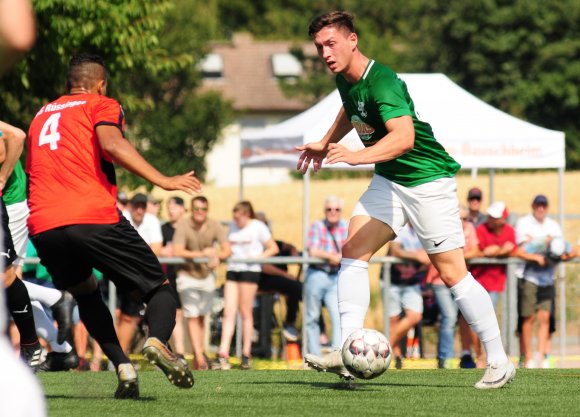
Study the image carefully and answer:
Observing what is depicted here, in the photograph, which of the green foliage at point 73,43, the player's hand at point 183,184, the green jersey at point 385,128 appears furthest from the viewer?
the green foliage at point 73,43

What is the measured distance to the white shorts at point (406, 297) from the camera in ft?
42.1

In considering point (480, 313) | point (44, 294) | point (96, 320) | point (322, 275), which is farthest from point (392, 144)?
point (322, 275)

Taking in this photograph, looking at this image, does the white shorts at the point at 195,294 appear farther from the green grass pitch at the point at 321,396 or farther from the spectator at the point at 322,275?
the green grass pitch at the point at 321,396

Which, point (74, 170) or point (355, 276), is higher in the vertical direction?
point (74, 170)

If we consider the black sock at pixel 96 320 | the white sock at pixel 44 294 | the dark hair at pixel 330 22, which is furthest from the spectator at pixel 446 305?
the black sock at pixel 96 320

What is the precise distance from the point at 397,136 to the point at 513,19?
160ft

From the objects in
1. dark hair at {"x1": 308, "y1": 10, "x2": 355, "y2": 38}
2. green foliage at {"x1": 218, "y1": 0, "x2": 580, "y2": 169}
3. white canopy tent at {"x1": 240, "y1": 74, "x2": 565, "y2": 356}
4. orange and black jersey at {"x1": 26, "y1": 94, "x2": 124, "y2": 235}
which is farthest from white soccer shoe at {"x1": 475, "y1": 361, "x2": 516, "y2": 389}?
green foliage at {"x1": 218, "y1": 0, "x2": 580, "y2": 169}

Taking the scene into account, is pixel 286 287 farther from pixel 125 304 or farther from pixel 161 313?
pixel 161 313

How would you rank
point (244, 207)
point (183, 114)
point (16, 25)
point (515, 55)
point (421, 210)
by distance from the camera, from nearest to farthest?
1. point (16, 25)
2. point (421, 210)
3. point (244, 207)
4. point (183, 114)
5. point (515, 55)

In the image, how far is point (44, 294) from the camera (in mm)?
11367

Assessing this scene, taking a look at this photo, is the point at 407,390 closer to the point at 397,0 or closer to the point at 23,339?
the point at 23,339

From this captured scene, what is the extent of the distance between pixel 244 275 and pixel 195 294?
1.98ft

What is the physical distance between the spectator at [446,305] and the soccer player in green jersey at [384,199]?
521 cm

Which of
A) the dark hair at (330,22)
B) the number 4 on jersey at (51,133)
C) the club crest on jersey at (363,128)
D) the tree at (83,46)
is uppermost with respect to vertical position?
the tree at (83,46)
